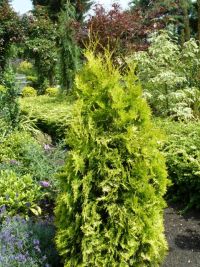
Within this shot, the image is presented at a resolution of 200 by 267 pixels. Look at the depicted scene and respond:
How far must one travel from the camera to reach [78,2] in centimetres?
2895

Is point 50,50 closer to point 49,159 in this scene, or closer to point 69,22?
point 69,22

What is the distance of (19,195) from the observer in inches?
166

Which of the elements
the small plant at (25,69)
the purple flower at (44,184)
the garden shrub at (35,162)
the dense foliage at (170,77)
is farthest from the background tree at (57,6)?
the purple flower at (44,184)

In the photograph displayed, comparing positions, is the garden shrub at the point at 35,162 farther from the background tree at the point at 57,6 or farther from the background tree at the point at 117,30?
the background tree at the point at 57,6

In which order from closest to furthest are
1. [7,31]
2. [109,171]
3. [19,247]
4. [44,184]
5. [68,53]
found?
[109,171]
[19,247]
[44,184]
[68,53]
[7,31]

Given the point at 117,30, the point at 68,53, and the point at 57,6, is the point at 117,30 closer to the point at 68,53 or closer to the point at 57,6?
the point at 68,53

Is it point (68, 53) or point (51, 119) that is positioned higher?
point (68, 53)

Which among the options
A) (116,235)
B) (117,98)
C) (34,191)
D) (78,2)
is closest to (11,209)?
(34,191)

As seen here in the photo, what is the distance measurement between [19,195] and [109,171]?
1789 mm

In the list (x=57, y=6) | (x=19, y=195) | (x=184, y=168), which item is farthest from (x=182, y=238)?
(x=57, y=6)

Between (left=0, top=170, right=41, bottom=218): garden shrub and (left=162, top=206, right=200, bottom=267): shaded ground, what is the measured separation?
4.91ft

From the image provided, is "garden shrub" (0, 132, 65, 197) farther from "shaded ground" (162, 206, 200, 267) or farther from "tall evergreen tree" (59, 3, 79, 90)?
"tall evergreen tree" (59, 3, 79, 90)

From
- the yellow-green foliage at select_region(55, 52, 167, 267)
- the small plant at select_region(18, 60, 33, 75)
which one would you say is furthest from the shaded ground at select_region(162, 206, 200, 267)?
the small plant at select_region(18, 60, 33, 75)

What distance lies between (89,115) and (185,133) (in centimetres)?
372
